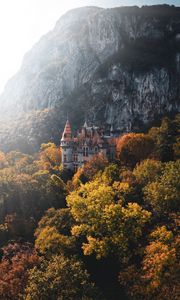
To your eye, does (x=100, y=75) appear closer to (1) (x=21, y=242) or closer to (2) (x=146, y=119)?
(2) (x=146, y=119)

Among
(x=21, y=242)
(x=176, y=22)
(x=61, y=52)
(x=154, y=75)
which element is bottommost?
(x=21, y=242)

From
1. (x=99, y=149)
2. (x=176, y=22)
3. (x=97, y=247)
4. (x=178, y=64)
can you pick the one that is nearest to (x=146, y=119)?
(x=178, y=64)

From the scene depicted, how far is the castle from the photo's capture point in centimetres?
7344

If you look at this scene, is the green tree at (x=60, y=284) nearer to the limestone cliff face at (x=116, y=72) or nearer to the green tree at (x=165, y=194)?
the green tree at (x=165, y=194)

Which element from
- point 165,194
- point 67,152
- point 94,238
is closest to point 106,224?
point 94,238

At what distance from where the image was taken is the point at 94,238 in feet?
142

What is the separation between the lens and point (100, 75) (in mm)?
163375

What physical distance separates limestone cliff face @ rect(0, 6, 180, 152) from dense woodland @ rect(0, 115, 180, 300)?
86.4 metres

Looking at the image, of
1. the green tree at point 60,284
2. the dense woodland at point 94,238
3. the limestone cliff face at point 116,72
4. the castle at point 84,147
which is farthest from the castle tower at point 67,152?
the limestone cliff face at point 116,72

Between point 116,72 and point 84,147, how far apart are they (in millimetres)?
91393

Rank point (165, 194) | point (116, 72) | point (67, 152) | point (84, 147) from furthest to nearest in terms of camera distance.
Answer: point (116, 72) → point (67, 152) → point (84, 147) → point (165, 194)

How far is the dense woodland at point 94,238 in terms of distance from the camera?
36094 mm

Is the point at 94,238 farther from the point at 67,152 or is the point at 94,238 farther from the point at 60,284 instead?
the point at 67,152

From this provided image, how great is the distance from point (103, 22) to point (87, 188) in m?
A: 147
